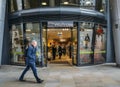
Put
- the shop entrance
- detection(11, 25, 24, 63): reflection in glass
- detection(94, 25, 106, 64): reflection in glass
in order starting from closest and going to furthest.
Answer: the shop entrance, detection(11, 25, 24, 63): reflection in glass, detection(94, 25, 106, 64): reflection in glass

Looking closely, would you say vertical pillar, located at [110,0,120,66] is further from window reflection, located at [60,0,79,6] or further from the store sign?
the store sign

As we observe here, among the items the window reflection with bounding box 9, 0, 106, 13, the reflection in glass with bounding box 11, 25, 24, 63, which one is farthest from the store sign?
the reflection in glass with bounding box 11, 25, 24, 63

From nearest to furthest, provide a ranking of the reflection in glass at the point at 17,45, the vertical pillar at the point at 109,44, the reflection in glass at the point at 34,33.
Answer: the reflection in glass at the point at 34,33, the reflection in glass at the point at 17,45, the vertical pillar at the point at 109,44

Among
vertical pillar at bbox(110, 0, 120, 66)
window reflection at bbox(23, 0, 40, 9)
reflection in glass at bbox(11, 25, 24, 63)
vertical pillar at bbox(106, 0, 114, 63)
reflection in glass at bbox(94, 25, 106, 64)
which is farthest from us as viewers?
vertical pillar at bbox(106, 0, 114, 63)

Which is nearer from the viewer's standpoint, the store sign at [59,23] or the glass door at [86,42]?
the store sign at [59,23]

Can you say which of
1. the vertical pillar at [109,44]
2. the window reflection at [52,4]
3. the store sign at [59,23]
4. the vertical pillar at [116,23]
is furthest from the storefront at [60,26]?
the vertical pillar at [116,23]

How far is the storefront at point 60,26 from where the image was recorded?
2094 centimetres

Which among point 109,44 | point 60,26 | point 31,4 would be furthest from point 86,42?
point 31,4

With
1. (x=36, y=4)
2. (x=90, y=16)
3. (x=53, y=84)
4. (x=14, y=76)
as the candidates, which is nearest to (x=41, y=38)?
(x=36, y=4)

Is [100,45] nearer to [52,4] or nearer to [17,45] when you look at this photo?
[52,4]

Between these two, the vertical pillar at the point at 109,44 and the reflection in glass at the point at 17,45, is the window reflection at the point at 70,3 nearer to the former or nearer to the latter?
the reflection in glass at the point at 17,45

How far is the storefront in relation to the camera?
2094 centimetres

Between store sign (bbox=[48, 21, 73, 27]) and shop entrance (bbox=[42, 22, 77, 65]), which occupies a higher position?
store sign (bbox=[48, 21, 73, 27])

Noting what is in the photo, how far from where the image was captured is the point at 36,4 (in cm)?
2089
